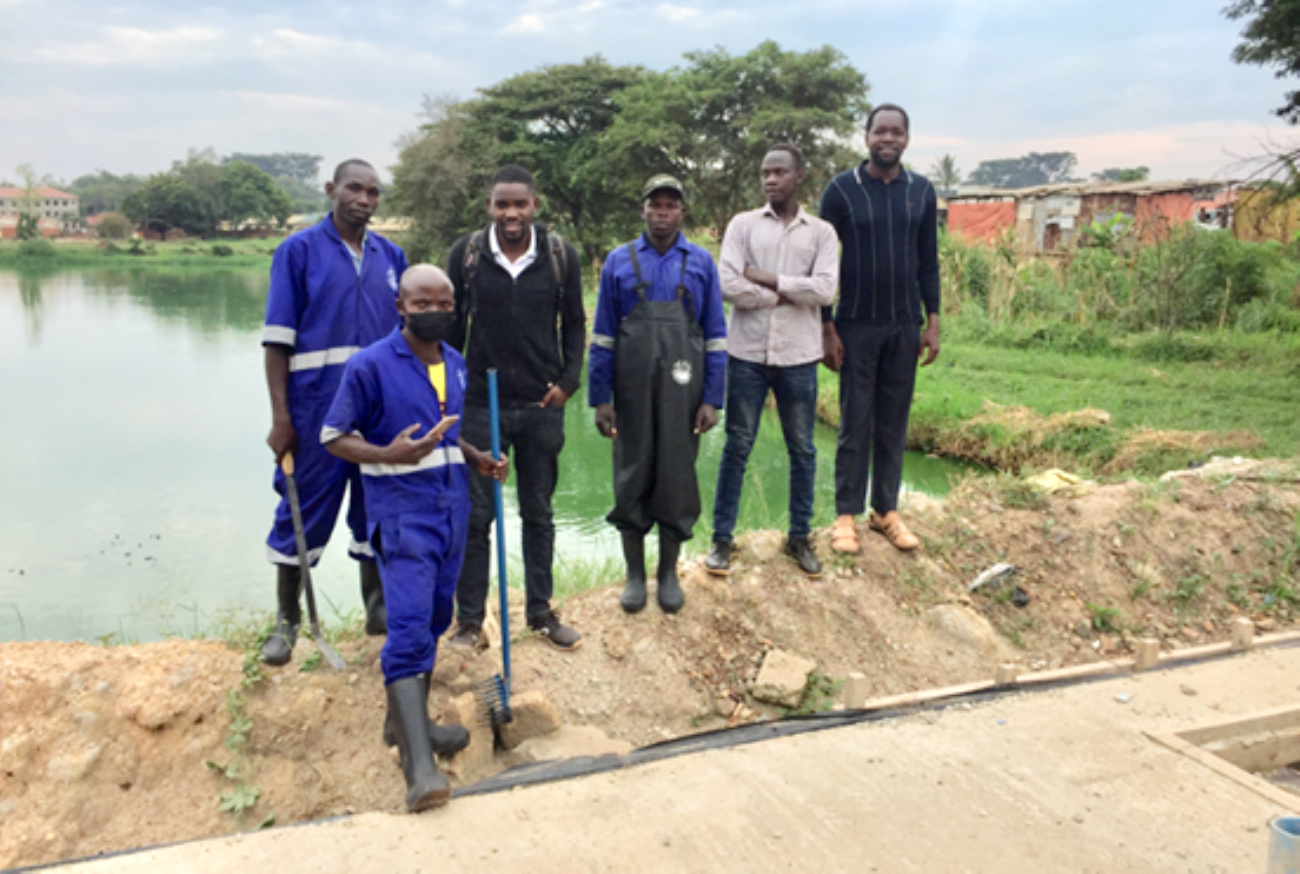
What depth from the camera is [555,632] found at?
348 cm

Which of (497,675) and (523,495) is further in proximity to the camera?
(523,495)

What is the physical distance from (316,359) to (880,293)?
7.65 feet

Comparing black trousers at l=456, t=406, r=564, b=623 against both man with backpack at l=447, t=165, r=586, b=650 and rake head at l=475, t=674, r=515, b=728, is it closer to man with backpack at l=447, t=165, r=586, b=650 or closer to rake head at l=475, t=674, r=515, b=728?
man with backpack at l=447, t=165, r=586, b=650

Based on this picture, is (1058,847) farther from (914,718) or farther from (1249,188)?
(1249,188)

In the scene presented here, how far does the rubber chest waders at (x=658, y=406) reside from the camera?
3.39 metres

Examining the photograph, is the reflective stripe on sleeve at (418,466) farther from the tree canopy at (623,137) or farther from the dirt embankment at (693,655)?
the tree canopy at (623,137)

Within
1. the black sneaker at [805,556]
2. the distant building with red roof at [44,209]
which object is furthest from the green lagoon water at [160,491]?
the distant building with red roof at [44,209]

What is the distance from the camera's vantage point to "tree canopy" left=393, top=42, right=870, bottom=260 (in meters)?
23.4

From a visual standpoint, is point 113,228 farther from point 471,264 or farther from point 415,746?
point 415,746

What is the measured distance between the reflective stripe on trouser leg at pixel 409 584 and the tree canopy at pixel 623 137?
70.1ft

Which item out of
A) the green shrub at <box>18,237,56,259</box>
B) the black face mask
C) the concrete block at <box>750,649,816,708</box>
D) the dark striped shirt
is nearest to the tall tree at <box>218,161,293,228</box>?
the green shrub at <box>18,237,56,259</box>

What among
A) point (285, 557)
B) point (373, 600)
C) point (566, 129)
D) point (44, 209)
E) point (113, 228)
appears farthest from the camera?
point (44, 209)

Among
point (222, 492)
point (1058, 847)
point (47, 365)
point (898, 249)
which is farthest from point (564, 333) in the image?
point (47, 365)

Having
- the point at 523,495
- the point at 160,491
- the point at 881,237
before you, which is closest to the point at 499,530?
the point at 523,495
